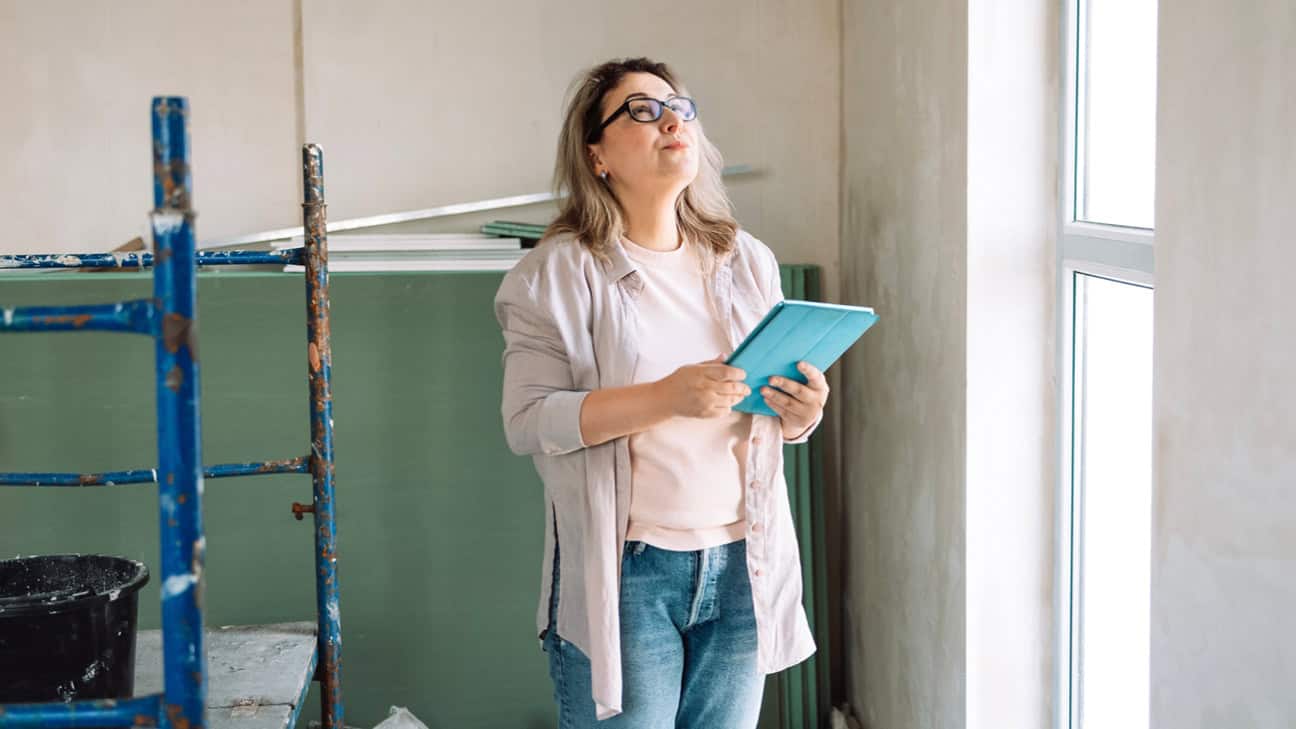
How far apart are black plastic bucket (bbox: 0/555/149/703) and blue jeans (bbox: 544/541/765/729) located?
71cm

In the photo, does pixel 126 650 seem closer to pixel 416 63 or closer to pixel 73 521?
pixel 73 521

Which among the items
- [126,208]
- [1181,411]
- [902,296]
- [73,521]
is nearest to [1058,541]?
[902,296]

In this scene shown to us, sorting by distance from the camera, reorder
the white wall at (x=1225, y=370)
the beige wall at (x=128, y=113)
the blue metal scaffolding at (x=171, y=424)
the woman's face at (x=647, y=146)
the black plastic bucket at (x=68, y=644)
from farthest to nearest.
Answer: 1. the beige wall at (x=128, y=113)
2. the woman's face at (x=647, y=146)
3. the black plastic bucket at (x=68, y=644)
4. the white wall at (x=1225, y=370)
5. the blue metal scaffolding at (x=171, y=424)

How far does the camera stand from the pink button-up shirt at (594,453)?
1.91m

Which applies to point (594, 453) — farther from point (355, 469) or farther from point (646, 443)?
point (355, 469)

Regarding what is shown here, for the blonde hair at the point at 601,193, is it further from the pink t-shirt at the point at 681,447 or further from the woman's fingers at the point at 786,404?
the woman's fingers at the point at 786,404

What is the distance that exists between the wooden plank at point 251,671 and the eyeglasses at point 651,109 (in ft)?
3.40

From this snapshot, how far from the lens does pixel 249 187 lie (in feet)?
11.1

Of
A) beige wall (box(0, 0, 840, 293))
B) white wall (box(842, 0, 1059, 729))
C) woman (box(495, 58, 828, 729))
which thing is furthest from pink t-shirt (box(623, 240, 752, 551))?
beige wall (box(0, 0, 840, 293))

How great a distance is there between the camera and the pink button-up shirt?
1.91 m

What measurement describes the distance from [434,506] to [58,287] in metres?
1.07

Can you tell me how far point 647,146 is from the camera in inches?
80.9

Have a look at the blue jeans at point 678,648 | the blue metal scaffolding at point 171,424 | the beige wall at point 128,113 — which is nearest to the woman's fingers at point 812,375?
the blue jeans at point 678,648

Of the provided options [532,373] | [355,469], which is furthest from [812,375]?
[355,469]
